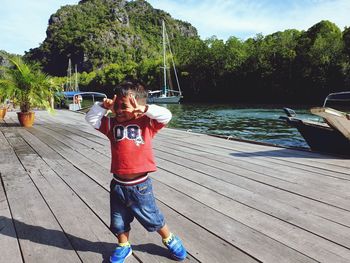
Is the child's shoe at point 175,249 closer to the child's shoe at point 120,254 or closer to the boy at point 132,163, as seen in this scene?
the boy at point 132,163

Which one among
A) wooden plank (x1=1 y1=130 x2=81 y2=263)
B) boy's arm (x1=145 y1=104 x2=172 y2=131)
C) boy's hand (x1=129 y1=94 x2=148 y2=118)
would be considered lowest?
wooden plank (x1=1 y1=130 x2=81 y2=263)

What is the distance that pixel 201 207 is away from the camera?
10.1ft

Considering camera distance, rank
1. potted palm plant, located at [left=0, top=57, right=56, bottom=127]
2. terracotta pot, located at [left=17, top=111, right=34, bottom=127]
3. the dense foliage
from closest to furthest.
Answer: potted palm plant, located at [left=0, top=57, right=56, bottom=127] < terracotta pot, located at [left=17, top=111, right=34, bottom=127] < the dense foliage

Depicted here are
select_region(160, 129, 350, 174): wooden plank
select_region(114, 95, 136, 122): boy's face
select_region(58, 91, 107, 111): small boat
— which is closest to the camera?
select_region(114, 95, 136, 122): boy's face

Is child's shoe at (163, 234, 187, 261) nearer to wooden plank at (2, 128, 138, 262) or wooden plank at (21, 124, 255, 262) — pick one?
wooden plank at (21, 124, 255, 262)

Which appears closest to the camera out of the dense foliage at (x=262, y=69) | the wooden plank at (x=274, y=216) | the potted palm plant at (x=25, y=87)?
the wooden plank at (x=274, y=216)

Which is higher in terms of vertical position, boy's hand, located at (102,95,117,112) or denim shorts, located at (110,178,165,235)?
boy's hand, located at (102,95,117,112)

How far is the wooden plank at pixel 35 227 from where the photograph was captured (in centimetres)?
225

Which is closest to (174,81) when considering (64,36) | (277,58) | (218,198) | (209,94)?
(209,94)

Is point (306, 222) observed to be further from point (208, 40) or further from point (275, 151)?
point (208, 40)

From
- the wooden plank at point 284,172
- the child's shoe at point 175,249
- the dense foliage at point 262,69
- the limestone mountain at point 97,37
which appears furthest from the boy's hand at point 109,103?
the limestone mountain at point 97,37

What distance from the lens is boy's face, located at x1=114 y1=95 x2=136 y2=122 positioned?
2029 millimetres

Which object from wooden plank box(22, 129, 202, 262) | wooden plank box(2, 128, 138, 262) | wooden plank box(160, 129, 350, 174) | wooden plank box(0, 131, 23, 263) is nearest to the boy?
wooden plank box(22, 129, 202, 262)

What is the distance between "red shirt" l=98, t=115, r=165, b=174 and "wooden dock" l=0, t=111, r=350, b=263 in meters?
0.62
